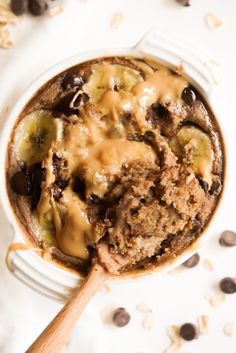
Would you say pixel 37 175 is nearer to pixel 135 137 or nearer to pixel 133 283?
pixel 135 137

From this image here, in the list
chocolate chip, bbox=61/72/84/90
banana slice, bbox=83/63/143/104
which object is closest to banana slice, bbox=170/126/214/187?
banana slice, bbox=83/63/143/104

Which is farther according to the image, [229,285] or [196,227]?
[229,285]

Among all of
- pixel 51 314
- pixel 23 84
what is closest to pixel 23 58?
pixel 23 84

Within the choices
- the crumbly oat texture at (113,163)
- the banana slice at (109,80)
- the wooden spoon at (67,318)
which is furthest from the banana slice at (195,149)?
the wooden spoon at (67,318)

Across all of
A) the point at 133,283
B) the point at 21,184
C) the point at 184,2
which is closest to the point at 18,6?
the point at 184,2

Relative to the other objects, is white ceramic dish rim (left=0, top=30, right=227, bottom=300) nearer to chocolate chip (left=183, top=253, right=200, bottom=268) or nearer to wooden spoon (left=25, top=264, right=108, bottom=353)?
wooden spoon (left=25, top=264, right=108, bottom=353)

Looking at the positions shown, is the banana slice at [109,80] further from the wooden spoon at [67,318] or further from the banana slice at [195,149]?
the wooden spoon at [67,318]

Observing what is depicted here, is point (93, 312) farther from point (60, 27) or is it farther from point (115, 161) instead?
point (60, 27)
